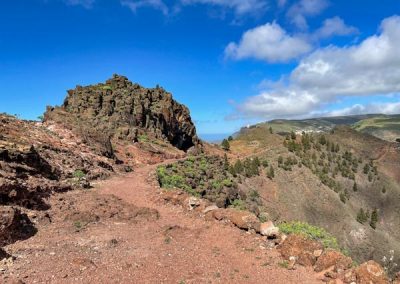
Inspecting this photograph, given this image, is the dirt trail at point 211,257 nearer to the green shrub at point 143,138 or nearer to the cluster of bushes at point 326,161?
the green shrub at point 143,138

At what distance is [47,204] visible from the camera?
58.0ft

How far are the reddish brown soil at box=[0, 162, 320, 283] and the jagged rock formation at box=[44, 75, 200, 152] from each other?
20.8m

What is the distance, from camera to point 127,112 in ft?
159

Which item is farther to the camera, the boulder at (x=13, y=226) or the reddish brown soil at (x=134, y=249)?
the boulder at (x=13, y=226)

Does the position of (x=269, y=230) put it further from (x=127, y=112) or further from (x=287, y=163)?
(x=287, y=163)

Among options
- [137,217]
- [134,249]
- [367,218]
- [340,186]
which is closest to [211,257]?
[134,249]

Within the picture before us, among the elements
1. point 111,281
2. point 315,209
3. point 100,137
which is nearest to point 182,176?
point 100,137

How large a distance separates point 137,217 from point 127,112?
31.3 metres

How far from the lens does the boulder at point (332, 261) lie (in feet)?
44.8

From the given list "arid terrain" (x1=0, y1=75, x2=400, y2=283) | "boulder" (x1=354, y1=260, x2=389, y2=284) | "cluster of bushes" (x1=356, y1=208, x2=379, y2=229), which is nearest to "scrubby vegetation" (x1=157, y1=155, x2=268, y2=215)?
"arid terrain" (x1=0, y1=75, x2=400, y2=283)

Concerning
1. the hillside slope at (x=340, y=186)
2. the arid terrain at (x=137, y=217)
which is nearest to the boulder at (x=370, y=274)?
the arid terrain at (x=137, y=217)

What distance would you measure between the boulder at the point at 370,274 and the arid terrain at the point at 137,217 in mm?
32

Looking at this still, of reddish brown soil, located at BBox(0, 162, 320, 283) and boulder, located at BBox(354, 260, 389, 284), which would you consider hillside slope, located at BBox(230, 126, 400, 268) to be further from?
boulder, located at BBox(354, 260, 389, 284)

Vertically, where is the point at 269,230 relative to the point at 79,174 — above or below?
below
